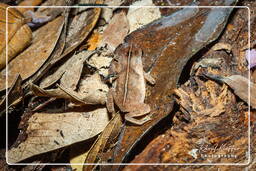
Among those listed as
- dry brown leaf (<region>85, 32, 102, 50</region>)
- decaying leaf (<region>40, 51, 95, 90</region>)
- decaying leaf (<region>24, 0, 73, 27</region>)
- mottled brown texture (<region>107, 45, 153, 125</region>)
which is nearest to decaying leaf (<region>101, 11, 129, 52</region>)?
dry brown leaf (<region>85, 32, 102, 50</region>)

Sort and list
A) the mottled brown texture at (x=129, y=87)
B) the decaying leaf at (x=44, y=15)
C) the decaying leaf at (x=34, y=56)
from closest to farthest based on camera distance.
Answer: the mottled brown texture at (x=129, y=87)
the decaying leaf at (x=34, y=56)
the decaying leaf at (x=44, y=15)

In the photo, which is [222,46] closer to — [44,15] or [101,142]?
[101,142]

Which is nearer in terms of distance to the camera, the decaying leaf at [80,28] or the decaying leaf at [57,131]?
the decaying leaf at [57,131]

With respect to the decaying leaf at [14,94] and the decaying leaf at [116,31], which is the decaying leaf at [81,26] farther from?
the decaying leaf at [14,94]

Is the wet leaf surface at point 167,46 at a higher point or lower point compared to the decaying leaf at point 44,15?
lower

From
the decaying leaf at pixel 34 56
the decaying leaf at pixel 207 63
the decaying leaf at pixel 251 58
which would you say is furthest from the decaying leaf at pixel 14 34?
the decaying leaf at pixel 251 58

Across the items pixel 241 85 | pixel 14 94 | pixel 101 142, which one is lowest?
pixel 101 142

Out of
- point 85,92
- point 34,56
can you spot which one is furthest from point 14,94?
point 85,92
